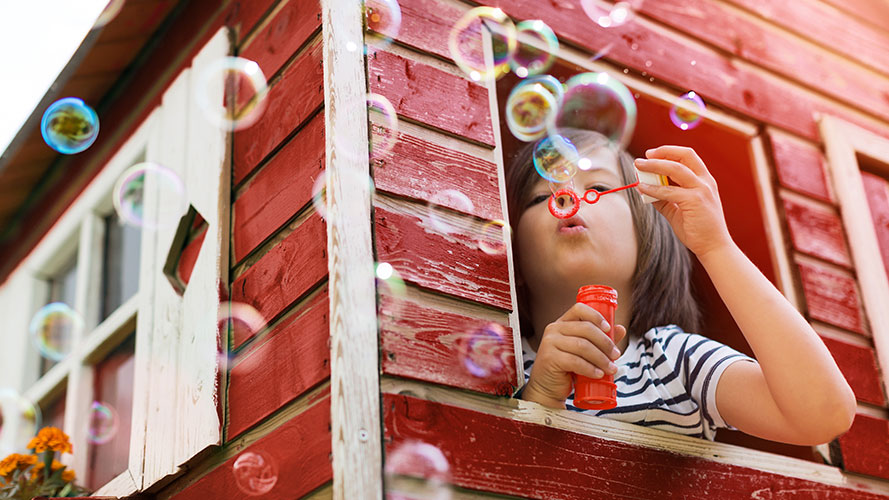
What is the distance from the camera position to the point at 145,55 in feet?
11.5

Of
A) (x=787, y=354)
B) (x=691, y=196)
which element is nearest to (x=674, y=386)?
(x=787, y=354)

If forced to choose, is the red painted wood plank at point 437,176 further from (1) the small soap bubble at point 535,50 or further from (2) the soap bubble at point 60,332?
(2) the soap bubble at point 60,332

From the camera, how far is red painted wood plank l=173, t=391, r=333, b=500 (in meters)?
1.66

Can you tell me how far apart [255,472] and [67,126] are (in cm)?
201

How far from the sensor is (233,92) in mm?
2500

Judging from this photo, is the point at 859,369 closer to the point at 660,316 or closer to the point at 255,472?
the point at 660,316

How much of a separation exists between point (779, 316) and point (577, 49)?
109 centimetres

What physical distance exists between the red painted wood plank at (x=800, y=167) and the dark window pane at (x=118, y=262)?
244 cm

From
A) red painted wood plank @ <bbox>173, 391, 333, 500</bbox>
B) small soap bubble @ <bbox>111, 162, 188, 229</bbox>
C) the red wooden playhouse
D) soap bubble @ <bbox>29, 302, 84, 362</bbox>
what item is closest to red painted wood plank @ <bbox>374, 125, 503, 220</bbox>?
the red wooden playhouse

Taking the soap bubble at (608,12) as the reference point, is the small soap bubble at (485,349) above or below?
below

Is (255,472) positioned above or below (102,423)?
below

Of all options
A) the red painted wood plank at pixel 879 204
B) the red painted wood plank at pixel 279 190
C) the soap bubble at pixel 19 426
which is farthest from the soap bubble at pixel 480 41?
the soap bubble at pixel 19 426

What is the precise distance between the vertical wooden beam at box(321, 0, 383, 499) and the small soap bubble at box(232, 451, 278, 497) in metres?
0.27

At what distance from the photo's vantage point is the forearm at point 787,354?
193 centimetres
